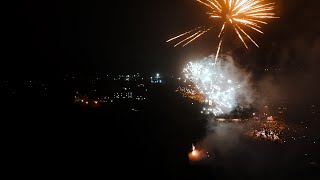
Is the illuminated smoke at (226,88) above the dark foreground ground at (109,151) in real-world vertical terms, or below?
above

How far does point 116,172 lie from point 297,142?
14316mm

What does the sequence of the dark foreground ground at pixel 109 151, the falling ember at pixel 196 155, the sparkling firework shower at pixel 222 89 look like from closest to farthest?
the dark foreground ground at pixel 109 151
the falling ember at pixel 196 155
the sparkling firework shower at pixel 222 89

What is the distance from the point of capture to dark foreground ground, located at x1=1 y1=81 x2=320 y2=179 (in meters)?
10.1

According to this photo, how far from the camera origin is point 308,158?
16078 mm

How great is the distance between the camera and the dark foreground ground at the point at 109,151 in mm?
10148

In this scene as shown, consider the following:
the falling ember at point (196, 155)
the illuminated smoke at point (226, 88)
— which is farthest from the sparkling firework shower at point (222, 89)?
the falling ember at point (196, 155)

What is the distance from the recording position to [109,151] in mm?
11383

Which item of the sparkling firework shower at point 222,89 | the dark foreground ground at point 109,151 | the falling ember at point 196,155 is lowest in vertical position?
the falling ember at point 196,155

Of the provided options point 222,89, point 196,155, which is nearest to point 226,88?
point 222,89

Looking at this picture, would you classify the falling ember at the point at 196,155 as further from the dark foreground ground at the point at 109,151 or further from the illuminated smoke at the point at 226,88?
the illuminated smoke at the point at 226,88

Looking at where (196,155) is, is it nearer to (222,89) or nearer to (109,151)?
(109,151)

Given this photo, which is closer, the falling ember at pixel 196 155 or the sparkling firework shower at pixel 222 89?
the falling ember at pixel 196 155

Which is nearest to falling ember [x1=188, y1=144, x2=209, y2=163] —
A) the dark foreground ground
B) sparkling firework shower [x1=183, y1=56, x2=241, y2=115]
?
the dark foreground ground

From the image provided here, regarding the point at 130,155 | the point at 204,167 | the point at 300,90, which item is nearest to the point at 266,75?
the point at 300,90
